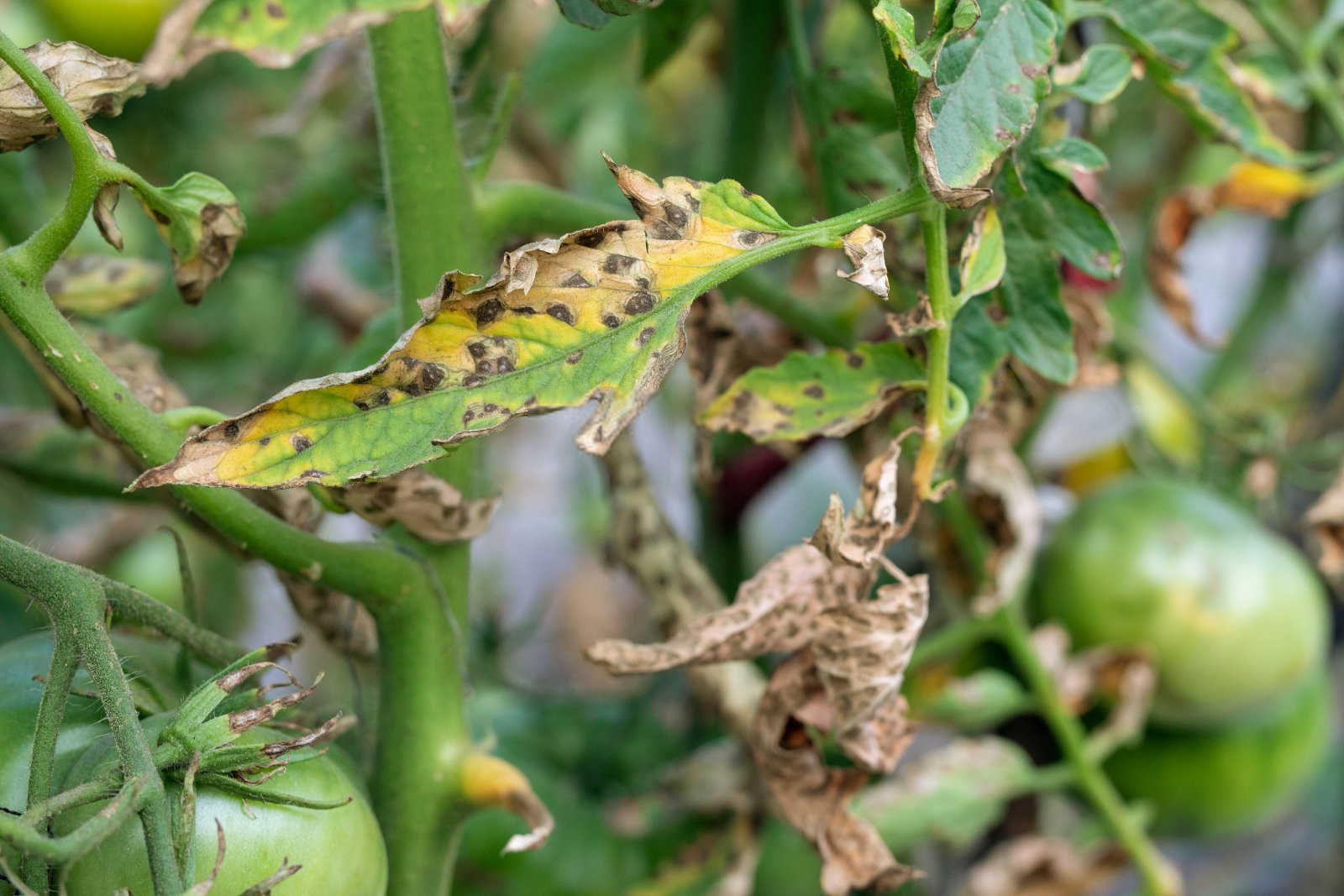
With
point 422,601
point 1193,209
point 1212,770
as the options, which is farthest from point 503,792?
point 1212,770

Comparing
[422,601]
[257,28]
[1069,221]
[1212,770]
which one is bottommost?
[1212,770]

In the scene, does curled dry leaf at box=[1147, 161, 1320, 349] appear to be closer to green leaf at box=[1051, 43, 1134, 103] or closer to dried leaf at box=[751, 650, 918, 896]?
green leaf at box=[1051, 43, 1134, 103]

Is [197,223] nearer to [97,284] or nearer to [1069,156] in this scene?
[97,284]

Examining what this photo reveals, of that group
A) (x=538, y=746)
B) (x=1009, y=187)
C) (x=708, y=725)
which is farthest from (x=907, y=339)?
(x=538, y=746)

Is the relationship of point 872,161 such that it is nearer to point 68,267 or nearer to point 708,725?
point 68,267

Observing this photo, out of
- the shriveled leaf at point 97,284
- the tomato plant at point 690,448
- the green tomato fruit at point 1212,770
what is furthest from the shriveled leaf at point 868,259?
the green tomato fruit at point 1212,770

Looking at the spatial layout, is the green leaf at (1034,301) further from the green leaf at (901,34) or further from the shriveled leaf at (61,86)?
the shriveled leaf at (61,86)

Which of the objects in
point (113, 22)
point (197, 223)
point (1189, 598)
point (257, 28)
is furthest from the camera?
point (113, 22)
